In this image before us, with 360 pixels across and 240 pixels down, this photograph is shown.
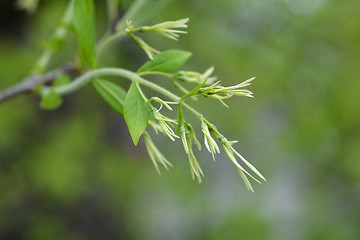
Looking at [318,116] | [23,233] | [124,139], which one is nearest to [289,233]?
[318,116]

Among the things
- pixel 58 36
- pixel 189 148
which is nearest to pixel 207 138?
pixel 189 148

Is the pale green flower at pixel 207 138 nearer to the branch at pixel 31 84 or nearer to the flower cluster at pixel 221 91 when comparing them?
the flower cluster at pixel 221 91

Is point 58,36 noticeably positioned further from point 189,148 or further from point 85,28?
point 189,148

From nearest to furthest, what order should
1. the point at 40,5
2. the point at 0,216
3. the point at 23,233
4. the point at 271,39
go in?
the point at 271,39, the point at 40,5, the point at 0,216, the point at 23,233

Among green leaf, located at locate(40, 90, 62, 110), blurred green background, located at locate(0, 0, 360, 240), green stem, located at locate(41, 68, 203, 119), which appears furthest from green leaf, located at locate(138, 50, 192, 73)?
blurred green background, located at locate(0, 0, 360, 240)

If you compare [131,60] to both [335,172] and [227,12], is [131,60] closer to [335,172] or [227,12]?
[227,12]

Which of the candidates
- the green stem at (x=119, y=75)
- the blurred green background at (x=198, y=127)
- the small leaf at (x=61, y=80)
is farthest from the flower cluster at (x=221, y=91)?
the blurred green background at (x=198, y=127)
